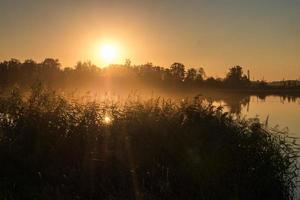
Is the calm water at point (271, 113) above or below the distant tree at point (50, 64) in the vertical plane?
below

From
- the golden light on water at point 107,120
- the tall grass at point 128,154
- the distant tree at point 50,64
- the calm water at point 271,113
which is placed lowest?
the calm water at point 271,113

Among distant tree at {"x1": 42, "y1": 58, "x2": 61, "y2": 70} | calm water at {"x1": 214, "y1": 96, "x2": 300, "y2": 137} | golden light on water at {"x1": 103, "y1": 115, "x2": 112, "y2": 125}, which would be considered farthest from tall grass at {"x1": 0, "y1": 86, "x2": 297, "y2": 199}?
distant tree at {"x1": 42, "y1": 58, "x2": 61, "y2": 70}

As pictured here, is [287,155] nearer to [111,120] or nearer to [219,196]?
[219,196]

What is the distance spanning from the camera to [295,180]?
44.5 ft

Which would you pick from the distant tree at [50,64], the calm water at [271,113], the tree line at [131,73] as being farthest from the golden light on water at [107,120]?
the distant tree at [50,64]

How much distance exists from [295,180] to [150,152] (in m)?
4.87

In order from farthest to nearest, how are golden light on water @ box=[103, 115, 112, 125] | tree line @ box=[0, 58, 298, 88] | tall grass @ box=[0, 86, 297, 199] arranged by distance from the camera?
1. tree line @ box=[0, 58, 298, 88]
2. golden light on water @ box=[103, 115, 112, 125]
3. tall grass @ box=[0, 86, 297, 199]

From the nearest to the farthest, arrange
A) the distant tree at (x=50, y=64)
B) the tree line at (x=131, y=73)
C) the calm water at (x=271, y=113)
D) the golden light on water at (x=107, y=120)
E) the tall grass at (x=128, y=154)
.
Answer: the tall grass at (x=128, y=154), the golden light on water at (x=107, y=120), the calm water at (x=271, y=113), the tree line at (x=131, y=73), the distant tree at (x=50, y=64)

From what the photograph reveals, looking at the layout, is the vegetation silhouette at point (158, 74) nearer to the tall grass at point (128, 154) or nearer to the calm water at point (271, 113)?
the calm water at point (271, 113)

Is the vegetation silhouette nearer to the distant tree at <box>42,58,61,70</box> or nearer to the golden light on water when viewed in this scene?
the distant tree at <box>42,58,61,70</box>

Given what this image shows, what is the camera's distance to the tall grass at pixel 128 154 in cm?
1013

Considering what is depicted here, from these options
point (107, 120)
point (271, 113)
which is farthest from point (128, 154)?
point (271, 113)

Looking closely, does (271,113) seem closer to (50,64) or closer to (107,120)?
(107,120)

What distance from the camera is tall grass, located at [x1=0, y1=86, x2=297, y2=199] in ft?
33.2
